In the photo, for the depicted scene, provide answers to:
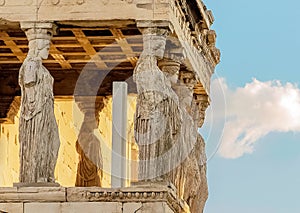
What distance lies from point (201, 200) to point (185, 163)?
128 inches

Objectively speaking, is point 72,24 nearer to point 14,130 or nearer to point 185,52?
point 185,52

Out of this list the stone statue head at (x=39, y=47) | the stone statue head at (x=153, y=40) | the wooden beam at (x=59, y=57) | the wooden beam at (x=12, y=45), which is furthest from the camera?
the wooden beam at (x=59, y=57)

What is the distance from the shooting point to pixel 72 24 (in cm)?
3200

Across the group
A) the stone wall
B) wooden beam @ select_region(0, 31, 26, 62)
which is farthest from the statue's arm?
the stone wall

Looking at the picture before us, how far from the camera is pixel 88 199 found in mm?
30844

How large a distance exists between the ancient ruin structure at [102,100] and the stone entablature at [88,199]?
0.02 metres

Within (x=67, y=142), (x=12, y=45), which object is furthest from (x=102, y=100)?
(x=12, y=45)

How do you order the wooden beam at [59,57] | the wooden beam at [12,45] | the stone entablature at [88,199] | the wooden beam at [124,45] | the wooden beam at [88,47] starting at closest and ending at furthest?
the stone entablature at [88,199], the wooden beam at [124,45], the wooden beam at [88,47], the wooden beam at [12,45], the wooden beam at [59,57]

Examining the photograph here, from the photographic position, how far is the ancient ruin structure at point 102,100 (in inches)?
1220

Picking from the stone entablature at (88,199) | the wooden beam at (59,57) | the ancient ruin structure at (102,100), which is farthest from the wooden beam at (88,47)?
the stone entablature at (88,199)

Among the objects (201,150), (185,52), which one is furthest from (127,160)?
(185,52)

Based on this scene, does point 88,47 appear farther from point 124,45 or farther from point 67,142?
point 67,142

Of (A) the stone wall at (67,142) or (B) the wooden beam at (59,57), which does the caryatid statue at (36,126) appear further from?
(A) the stone wall at (67,142)

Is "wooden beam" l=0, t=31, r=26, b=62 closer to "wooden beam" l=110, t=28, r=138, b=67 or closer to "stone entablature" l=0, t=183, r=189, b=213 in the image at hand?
"wooden beam" l=110, t=28, r=138, b=67
